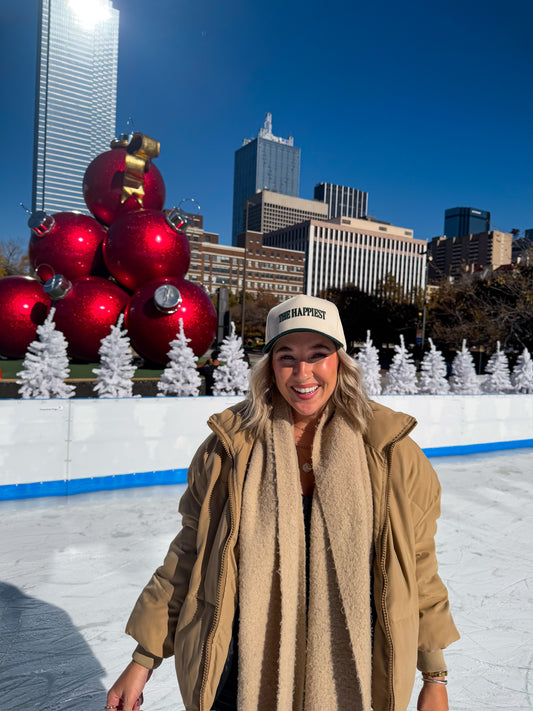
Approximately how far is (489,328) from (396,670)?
1073 inches

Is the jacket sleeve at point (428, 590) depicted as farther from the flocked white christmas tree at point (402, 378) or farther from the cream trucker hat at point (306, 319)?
the flocked white christmas tree at point (402, 378)

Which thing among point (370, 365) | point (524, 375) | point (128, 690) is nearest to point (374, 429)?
point (128, 690)

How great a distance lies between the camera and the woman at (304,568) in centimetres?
126

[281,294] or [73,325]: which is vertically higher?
[281,294]

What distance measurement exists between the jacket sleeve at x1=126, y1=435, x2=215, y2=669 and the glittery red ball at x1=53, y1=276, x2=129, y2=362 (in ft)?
33.0

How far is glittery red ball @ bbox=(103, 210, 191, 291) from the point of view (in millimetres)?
10930

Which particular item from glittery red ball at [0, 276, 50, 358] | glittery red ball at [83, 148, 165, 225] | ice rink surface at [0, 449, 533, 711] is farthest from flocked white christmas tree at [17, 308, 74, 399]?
glittery red ball at [83, 148, 165, 225]

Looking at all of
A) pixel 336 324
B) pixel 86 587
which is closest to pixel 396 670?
pixel 336 324

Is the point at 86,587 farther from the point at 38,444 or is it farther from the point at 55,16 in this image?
the point at 55,16

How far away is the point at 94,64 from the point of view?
567ft

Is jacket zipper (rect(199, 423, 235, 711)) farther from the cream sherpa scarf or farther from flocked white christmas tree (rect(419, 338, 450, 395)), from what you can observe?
flocked white christmas tree (rect(419, 338, 450, 395))

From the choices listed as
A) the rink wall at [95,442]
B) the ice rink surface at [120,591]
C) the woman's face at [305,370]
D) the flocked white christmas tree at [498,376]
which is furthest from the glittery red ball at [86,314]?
the woman's face at [305,370]

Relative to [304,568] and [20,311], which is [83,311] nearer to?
[20,311]

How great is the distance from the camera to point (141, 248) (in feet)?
35.8
